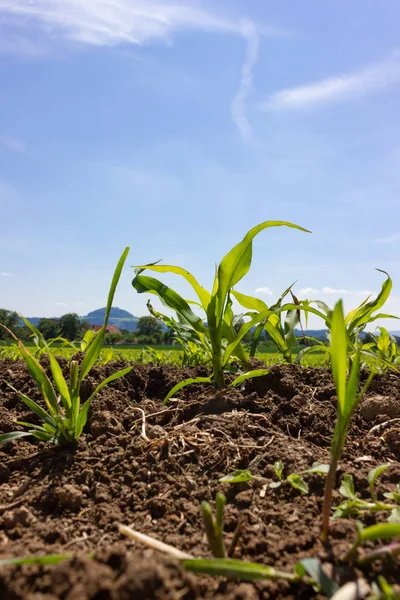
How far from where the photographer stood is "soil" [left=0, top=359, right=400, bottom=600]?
897 mm

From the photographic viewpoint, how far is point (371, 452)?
5.74 feet

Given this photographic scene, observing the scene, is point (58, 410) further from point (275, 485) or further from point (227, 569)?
point (227, 569)

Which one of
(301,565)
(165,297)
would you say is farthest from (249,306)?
(301,565)

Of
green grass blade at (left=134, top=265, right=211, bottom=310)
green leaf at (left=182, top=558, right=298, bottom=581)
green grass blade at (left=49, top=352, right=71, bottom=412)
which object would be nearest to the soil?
green leaf at (left=182, top=558, right=298, bottom=581)

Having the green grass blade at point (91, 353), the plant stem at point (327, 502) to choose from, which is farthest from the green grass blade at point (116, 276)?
the plant stem at point (327, 502)

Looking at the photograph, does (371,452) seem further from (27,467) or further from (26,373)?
(26,373)

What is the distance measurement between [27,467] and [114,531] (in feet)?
2.05

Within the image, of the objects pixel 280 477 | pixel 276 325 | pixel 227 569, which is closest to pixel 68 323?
pixel 276 325

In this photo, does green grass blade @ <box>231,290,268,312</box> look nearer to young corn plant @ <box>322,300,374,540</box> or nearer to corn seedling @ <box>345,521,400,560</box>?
young corn plant @ <box>322,300,374,540</box>

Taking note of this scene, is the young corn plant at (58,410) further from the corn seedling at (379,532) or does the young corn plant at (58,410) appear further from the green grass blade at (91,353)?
the corn seedling at (379,532)

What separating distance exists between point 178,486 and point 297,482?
40cm

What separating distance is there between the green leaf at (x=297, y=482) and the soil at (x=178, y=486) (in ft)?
0.10

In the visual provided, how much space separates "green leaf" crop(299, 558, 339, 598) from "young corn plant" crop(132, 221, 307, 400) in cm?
128

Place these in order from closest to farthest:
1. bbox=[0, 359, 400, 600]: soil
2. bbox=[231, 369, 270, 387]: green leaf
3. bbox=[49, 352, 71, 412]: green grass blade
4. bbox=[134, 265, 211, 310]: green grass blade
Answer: bbox=[0, 359, 400, 600]: soil, bbox=[49, 352, 71, 412]: green grass blade, bbox=[231, 369, 270, 387]: green leaf, bbox=[134, 265, 211, 310]: green grass blade
